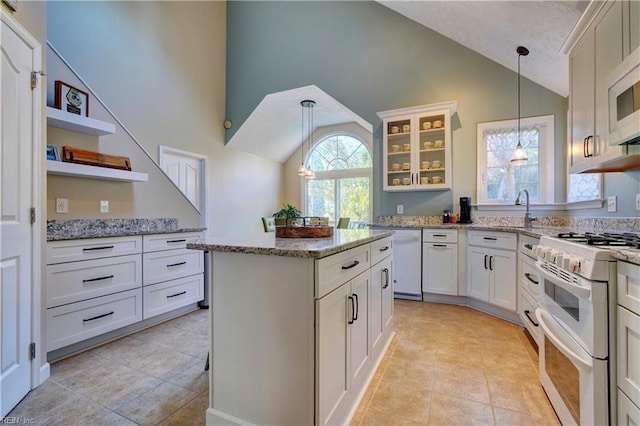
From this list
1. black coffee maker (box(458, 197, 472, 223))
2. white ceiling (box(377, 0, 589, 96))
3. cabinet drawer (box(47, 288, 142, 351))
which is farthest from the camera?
black coffee maker (box(458, 197, 472, 223))

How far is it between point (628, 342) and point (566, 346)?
0.32 m

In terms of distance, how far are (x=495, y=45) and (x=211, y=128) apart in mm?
3988

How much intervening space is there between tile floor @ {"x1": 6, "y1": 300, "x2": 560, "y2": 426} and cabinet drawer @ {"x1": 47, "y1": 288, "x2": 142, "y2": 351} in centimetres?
14

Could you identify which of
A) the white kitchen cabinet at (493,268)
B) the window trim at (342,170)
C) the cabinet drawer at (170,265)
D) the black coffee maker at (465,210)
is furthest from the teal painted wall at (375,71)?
the cabinet drawer at (170,265)

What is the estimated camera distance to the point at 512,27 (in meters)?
2.71

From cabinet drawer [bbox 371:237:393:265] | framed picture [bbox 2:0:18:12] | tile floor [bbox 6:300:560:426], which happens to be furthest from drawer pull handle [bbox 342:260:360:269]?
framed picture [bbox 2:0:18:12]

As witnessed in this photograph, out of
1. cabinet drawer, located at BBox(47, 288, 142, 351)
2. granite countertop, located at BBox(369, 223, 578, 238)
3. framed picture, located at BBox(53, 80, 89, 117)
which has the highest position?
framed picture, located at BBox(53, 80, 89, 117)

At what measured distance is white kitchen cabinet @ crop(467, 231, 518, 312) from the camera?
284cm

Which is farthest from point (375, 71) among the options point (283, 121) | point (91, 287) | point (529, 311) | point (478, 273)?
point (91, 287)

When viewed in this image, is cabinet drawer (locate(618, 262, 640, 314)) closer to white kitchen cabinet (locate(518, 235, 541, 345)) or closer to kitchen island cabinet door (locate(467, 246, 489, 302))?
white kitchen cabinet (locate(518, 235, 541, 345))

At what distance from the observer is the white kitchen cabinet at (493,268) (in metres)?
2.84

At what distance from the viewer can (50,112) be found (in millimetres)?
2270

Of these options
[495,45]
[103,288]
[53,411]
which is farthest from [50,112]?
[495,45]

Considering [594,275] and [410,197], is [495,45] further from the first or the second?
[594,275]
